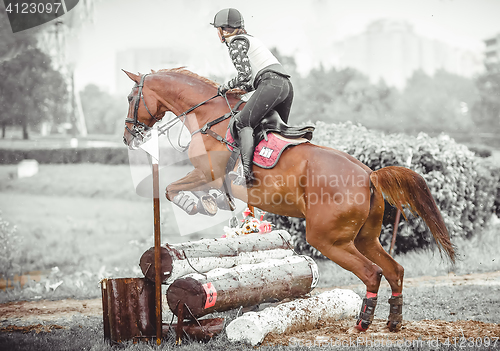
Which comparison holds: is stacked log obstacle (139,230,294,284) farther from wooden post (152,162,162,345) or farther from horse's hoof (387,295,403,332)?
horse's hoof (387,295,403,332)

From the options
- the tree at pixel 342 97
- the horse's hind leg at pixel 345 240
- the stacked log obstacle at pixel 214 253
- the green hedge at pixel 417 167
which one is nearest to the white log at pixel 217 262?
the stacked log obstacle at pixel 214 253

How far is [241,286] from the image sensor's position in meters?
4.09

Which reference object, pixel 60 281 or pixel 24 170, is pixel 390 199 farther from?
pixel 24 170

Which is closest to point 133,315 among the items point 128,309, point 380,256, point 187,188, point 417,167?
point 128,309

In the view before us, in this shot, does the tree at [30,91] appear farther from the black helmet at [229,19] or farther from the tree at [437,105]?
the tree at [437,105]

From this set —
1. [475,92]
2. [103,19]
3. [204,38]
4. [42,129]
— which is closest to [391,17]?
[475,92]

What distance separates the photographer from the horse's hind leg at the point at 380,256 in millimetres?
3903

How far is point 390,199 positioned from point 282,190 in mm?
941

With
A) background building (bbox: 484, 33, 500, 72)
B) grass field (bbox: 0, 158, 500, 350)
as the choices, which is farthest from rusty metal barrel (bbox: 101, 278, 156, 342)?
background building (bbox: 484, 33, 500, 72)

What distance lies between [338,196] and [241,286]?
1.24 metres

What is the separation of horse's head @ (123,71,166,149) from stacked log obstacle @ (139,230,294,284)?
120cm

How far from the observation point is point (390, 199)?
12.6 ft

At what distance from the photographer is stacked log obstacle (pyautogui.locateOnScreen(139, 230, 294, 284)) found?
3.95m

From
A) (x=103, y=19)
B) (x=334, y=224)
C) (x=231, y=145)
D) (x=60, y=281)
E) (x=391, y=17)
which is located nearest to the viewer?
(x=334, y=224)
